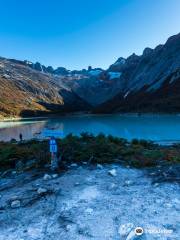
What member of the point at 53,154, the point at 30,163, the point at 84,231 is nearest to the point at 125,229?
the point at 84,231

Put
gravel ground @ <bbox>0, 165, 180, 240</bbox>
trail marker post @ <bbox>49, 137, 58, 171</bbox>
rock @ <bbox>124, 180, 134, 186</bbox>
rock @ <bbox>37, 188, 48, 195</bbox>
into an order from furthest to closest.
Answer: trail marker post @ <bbox>49, 137, 58, 171</bbox>, rock @ <bbox>124, 180, 134, 186</bbox>, rock @ <bbox>37, 188, 48, 195</bbox>, gravel ground @ <bbox>0, 165, 180, 240</bbox>

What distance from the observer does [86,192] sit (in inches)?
369

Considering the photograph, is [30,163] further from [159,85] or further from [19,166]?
[159,85]

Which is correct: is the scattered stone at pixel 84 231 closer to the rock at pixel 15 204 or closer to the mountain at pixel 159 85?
the rock at pixel 15 204

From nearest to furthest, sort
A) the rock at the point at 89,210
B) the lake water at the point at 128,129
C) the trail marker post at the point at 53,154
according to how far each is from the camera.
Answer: the rock at the point at 89,210
the trail marker post at the point at 53,154
the lake water at the point at 128,129

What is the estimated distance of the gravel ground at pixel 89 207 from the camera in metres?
6.73

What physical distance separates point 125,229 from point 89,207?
5.16ft

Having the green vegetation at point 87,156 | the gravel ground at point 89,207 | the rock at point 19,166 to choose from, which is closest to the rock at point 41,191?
the gravel ground at point 89,207

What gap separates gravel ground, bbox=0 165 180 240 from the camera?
22.1ft

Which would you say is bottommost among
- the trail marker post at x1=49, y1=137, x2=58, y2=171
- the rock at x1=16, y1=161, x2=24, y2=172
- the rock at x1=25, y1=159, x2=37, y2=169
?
the rock at x1=16, y1=161, x2=24, y2=172

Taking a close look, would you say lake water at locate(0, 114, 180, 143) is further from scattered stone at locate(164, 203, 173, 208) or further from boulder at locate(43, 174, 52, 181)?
scattered stone at locate(164, 203, 173, 208)

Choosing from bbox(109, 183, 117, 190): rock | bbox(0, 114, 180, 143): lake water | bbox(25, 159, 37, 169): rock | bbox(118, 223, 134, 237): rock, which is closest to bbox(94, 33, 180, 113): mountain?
bbox(0, 114, 180, 143): lake water

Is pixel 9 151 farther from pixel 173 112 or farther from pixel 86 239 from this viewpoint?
pixel 173 112

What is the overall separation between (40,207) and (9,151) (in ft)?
26.0
